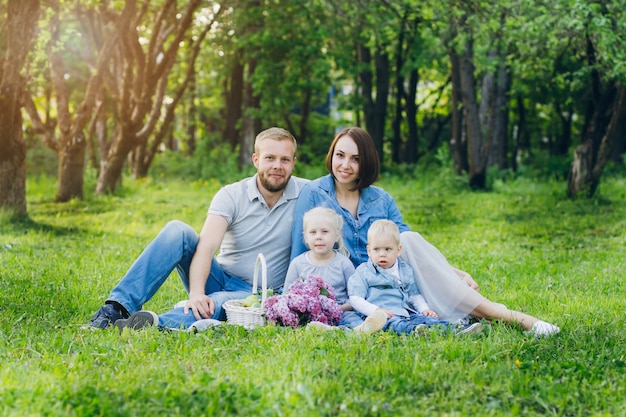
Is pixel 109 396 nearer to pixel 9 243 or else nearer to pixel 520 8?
pixel 9 243

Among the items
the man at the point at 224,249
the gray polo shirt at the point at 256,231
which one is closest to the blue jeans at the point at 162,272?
the man at the point at 224,249

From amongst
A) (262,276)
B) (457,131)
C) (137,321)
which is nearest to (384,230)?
(262,276)

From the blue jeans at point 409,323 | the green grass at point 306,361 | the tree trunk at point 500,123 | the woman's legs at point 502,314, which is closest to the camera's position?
the green grass at point 306,361

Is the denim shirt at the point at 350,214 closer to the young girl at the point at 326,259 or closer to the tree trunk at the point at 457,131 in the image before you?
the young girl at the point at 326,259

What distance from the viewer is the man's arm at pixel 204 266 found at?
6.09 metres

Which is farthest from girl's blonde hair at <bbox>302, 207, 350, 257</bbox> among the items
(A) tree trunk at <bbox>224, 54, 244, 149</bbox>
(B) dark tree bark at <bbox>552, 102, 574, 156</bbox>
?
(B) dark tree bark at <bbox>552, 102, 574, 156</bbox>

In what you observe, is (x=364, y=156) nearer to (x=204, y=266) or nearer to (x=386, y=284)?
(x=386, y=284)

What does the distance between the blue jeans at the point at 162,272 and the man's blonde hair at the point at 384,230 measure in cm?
117

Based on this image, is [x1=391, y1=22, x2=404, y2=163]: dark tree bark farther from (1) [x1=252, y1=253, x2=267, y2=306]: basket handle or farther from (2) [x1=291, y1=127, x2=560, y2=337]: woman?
(1) [x1=252, y1=253, x2=267, y2=306]: basket handle

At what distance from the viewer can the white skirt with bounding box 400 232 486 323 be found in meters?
6.07

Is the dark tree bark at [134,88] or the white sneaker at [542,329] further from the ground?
the dark tree bark at [134,88]

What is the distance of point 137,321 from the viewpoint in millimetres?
5848

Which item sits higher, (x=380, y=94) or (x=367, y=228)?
(x=380, y=94)

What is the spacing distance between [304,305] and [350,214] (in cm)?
117
